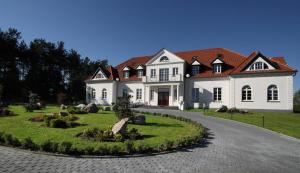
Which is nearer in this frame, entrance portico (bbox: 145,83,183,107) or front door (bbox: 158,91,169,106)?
entrance portico (bbox: 145,83,183,107)

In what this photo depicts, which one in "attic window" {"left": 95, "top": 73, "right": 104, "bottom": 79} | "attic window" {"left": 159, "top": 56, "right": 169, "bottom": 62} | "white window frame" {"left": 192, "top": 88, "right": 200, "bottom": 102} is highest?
"attic window" {"left": 159, "top": 56, "right": 169, "bottom": 62}

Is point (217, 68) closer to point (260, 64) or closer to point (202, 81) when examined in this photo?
point (202, 81)

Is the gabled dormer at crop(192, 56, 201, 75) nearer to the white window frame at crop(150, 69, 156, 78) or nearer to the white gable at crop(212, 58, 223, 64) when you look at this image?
the white gable at crop(212, 58, 223, 64)

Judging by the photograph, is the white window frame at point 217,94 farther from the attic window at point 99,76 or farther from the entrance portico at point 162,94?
the attic window at point 99,76

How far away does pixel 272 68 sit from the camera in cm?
3231

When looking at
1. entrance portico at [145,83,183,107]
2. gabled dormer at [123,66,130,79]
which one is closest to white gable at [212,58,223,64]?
entrance portico at [145,83,183,107]

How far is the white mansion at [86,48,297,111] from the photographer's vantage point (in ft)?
106

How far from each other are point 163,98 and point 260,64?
16362 mm

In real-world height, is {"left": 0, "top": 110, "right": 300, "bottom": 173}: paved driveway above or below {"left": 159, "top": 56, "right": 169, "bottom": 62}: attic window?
below

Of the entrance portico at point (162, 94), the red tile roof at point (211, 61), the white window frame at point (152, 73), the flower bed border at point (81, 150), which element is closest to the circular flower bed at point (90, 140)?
the flower bed border at point (81, 150)

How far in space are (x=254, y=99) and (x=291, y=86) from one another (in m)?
4.70

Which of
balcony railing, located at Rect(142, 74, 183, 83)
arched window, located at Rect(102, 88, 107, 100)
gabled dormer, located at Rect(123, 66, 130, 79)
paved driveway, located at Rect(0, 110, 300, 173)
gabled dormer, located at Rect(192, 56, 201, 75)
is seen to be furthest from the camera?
arched window, located at Rect(102, 88, 107, 100)

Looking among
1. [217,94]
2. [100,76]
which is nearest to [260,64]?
[217,94]

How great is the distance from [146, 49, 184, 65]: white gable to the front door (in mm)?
5331
